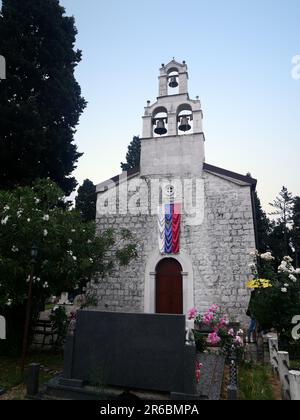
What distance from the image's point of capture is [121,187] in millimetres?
14273

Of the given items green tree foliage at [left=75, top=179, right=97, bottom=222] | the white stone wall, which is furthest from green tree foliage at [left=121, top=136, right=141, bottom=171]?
the white stone wall

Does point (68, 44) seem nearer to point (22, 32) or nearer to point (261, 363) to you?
point (22, 32)

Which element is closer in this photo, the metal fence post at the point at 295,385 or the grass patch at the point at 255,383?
the metal fence post at the point at 295,385

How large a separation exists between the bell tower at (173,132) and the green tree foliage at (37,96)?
4063 millimetres

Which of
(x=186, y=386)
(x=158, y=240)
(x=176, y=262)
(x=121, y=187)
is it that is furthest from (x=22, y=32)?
(x=186, y=386)

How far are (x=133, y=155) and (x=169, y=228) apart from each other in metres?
13.5

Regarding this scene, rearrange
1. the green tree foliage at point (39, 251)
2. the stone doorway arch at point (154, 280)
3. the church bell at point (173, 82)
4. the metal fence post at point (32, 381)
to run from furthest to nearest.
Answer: the church bell at point (173, 82), the stone doorway arch at point (154, 280), the green tree foliage at point (39, 251), the metal fence post at point (32, 381)

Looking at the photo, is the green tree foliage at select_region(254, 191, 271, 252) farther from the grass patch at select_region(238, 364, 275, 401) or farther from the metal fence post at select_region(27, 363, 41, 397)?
the metal fence post at select_region(27, 363, 41, 397)

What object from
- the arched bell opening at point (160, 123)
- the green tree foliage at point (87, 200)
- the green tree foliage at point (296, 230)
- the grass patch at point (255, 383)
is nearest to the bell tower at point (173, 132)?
the arched bell opening at point (160, 123)

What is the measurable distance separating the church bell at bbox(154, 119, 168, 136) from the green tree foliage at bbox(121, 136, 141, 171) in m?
10.0

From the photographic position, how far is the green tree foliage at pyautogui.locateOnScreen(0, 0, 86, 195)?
12852 mm

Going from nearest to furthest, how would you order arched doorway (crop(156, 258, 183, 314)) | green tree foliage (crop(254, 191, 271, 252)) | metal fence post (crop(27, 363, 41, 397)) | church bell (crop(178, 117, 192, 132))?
metal fence post (crop(27, 363, 41, 397))
arched doorway (crop(156, 258, 183, 314))
church bell (crop(178, 117, 192, 132))
green tree foliage (crop(254, 191, 271, 252))

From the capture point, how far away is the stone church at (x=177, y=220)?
12008mm

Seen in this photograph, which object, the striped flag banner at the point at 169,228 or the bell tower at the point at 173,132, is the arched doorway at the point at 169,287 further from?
the bell tower at the point at 173,132
